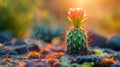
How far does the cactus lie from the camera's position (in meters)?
9.64

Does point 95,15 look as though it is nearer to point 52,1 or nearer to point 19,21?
point 52,1

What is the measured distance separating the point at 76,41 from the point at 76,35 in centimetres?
12

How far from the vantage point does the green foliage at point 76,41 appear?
9680 millimetres

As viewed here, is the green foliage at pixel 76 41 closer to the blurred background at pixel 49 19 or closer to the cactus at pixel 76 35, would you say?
the cactus at pixel 76 35

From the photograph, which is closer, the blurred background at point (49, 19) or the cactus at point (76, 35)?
the cactus at point (76, 35)

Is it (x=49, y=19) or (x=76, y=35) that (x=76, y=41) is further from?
(x=49, y=19)

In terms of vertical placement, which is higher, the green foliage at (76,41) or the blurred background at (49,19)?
the blurred background at (49,19)

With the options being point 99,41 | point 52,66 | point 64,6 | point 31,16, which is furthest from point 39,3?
point 52,66

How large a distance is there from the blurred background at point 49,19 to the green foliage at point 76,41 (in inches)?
121

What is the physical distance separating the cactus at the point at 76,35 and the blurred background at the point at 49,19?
121 inches

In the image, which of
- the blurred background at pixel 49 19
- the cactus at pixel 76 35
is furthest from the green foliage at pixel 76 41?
the blurred background at pixel 49 19

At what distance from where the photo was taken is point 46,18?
18.2 m


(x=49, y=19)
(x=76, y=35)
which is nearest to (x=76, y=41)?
(x=76, y=35)

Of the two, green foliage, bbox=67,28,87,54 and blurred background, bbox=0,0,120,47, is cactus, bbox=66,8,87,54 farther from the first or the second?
blurred background, bbox=0,0,120,47
